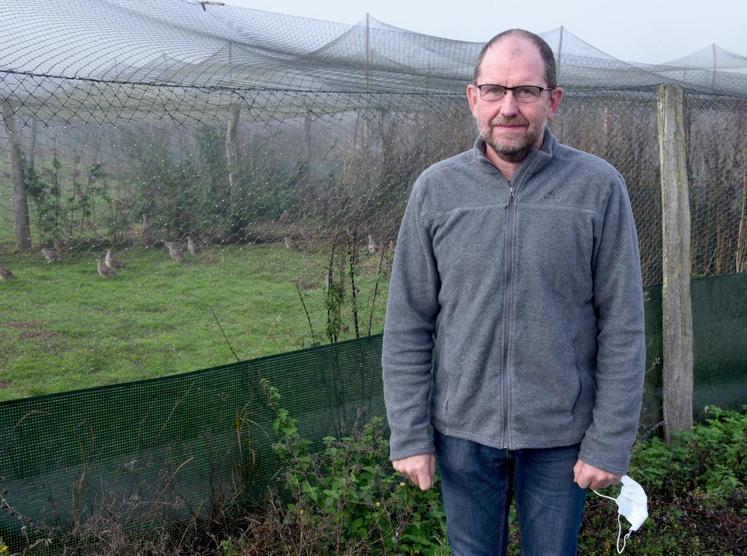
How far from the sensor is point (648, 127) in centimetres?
514

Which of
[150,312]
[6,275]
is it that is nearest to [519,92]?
[6,275]

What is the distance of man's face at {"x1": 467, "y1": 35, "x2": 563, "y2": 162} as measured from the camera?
1997 mm

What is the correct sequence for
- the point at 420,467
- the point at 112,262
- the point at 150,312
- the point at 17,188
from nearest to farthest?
the point at 420,467
the point at 17,188
the point at 112,262
the point at 150,312

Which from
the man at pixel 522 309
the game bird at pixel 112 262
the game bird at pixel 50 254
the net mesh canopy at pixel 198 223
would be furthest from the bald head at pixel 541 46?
the game bird at pixel 50 254

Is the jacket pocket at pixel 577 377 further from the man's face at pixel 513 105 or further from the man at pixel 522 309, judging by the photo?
the man's face at pixel 513 105

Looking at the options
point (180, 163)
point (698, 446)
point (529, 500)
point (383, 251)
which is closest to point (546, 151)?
point (529, 500)

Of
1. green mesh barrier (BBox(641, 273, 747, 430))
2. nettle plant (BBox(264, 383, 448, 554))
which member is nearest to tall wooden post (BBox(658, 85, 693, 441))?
green mesh barrier (BBox(641, 273, 747, 430))

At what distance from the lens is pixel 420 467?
7.29 feet

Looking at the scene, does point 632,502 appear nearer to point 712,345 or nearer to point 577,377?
point 577,377

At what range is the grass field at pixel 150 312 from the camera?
3600mm

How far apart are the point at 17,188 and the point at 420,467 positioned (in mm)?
2012

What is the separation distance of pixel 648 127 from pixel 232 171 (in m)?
2.99

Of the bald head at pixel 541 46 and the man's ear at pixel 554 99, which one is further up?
the bald head at pixel 541 46

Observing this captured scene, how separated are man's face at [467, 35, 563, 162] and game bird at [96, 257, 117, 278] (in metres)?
1.96
